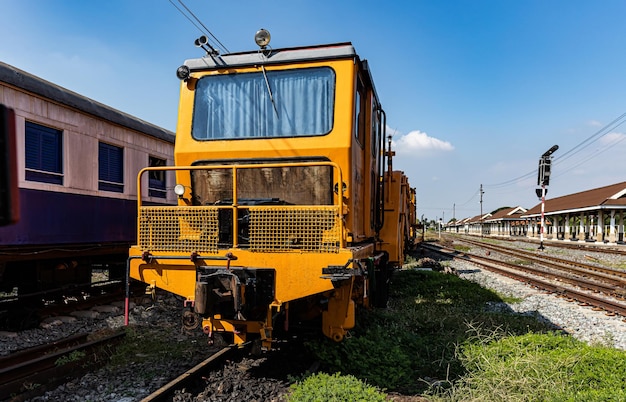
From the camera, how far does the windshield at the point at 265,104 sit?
15.7 ft

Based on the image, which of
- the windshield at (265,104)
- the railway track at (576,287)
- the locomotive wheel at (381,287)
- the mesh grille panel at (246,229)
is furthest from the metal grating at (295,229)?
the railway track at (576,287)

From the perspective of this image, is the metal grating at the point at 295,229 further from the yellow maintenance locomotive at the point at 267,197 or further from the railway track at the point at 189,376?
the railway track at the point at 189,376

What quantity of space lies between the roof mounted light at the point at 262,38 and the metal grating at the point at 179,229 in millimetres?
2024

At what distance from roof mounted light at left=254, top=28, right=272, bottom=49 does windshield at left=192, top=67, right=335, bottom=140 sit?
331 millimetres

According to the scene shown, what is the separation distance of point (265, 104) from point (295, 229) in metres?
1.65

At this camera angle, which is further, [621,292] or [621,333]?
[621,292]

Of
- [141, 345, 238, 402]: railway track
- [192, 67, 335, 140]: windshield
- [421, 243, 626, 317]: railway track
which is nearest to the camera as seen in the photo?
[141, 345, 238, 402]: railway track

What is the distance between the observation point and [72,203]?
299 inches

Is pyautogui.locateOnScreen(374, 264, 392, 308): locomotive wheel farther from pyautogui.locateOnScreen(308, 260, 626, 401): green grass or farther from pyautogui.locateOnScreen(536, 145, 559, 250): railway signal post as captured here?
pyautogui.locateOnScreen(536, 145, 559, 250): railway signal post

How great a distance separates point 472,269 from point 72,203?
13.0m

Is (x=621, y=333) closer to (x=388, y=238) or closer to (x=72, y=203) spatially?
(x=388, y=238)

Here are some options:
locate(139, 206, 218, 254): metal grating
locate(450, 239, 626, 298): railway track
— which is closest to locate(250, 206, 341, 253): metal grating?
locate(139, 206, 218, 254): metal grating

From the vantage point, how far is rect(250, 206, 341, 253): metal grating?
3967mm

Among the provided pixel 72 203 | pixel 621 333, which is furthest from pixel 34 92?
pixel 621 333
